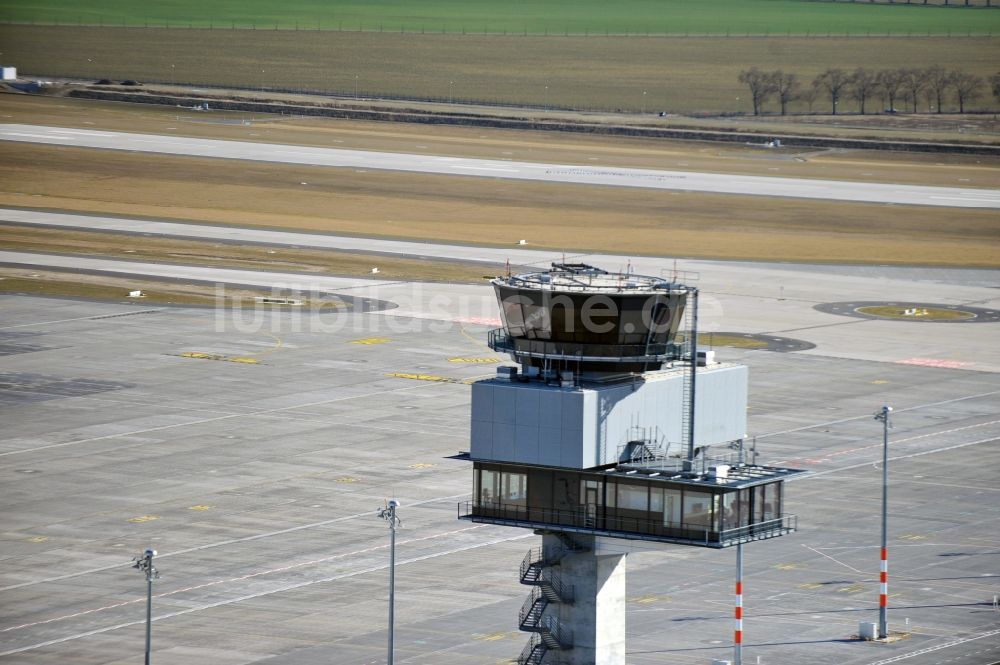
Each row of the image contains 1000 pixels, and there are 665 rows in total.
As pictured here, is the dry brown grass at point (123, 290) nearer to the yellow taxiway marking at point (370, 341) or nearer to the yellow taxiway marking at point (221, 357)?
the yellow taxiway marking at point (370, 341)

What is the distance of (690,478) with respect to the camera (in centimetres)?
6053

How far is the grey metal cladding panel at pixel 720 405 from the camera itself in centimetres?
6391

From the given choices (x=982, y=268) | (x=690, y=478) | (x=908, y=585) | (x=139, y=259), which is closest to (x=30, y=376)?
(x=139, y=259)

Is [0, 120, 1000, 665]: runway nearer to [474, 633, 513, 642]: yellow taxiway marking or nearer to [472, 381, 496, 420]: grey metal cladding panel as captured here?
[474, 633, 513, 642]: yellow taxiway marking

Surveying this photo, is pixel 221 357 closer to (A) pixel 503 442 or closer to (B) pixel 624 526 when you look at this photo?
(A) pixel 503 442

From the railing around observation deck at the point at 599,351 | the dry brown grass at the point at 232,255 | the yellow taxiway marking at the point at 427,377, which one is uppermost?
the dry brown grass at the point at 232,255

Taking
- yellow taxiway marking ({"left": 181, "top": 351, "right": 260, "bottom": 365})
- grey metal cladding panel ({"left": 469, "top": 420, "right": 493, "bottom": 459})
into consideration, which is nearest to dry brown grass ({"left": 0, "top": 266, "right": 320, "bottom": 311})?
yellow taxiway marking ({"left": 181, "top": 351, "right": 260, "bottom": 365})

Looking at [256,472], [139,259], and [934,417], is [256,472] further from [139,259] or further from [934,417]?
[139,259]

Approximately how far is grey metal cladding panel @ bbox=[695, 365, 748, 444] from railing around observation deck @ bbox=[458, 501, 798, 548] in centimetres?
377

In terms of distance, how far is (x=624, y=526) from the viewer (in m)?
61.1

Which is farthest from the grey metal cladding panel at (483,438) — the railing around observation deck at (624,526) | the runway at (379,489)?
the railing around observation deck at (624,526)

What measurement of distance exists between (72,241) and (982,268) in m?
89.1

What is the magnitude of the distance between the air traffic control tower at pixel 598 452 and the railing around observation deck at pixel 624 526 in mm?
45

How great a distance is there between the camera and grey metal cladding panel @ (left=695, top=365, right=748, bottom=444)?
63906 millimetres
